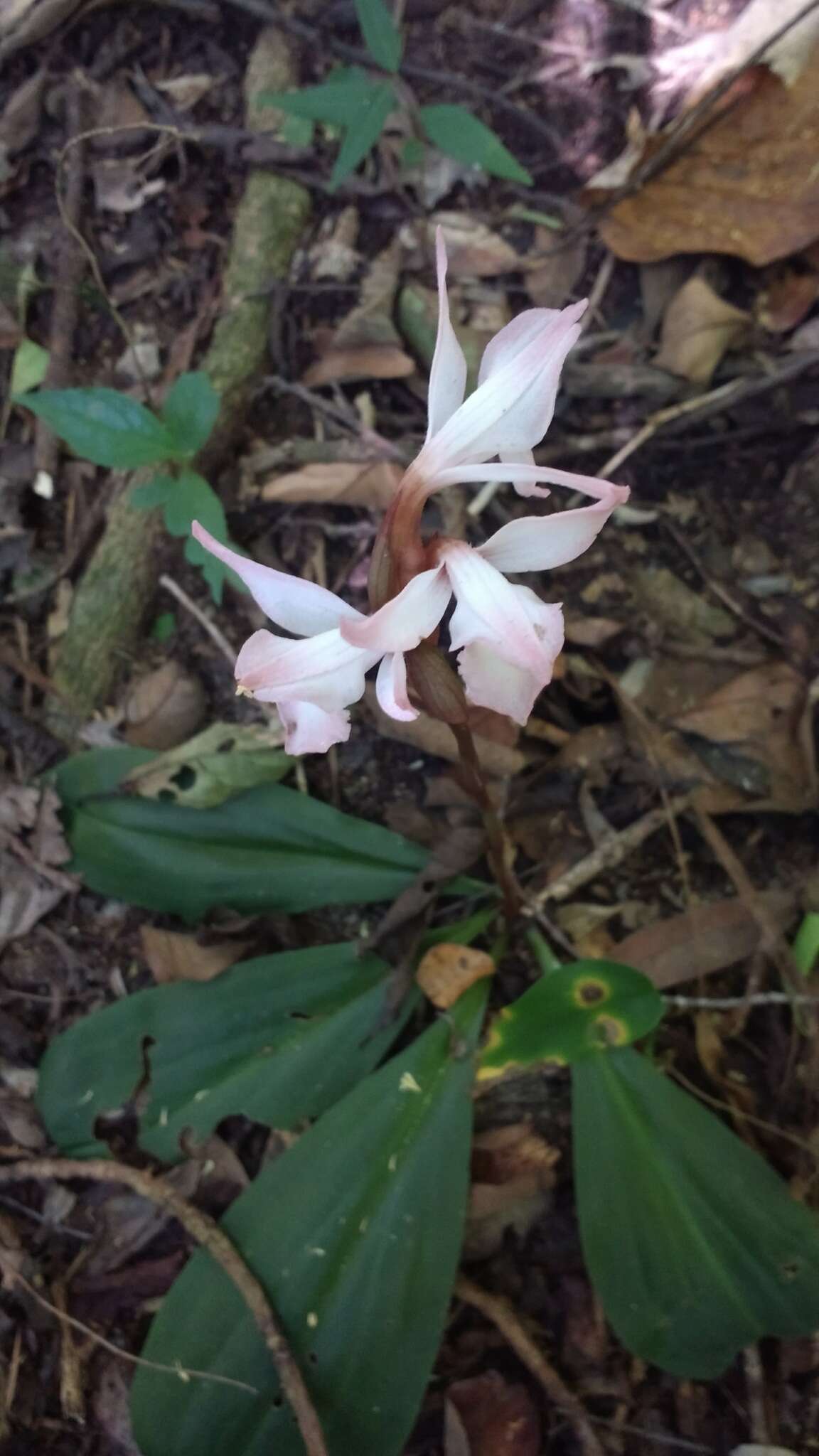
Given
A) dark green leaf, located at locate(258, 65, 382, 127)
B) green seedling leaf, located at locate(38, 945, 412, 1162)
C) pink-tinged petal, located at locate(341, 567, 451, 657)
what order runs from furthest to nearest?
dark green leaf, located at locate(258, 65, 382, 127)
green seedling leaf, located at locate(38, 945, 412, 1162)
pink-tinged petal, located at locate(341, 567, 451, 657)

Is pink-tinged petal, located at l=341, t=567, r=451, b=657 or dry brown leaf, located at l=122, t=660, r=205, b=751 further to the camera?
dry brown leaf, located at l=122, t=660, r=205, b=751

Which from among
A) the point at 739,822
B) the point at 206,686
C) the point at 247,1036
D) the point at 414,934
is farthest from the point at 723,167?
the point at 247,1036

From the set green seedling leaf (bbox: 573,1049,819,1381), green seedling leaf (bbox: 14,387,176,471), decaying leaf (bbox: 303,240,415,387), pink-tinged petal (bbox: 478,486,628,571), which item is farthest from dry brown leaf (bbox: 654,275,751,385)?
green seedling leaf (bbox: 573,1049,819,1381)

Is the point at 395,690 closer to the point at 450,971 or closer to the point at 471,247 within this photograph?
the point at 450,971

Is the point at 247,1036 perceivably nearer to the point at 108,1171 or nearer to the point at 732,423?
the point at 108,1171

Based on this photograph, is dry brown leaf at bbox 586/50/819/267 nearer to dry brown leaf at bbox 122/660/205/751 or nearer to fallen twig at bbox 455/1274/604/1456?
dry brown leaf at bbox 122/660/205/751

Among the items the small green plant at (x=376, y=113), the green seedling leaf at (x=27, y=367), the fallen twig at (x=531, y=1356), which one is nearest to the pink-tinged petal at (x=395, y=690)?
the fallen twig at (x=531, y=1356)

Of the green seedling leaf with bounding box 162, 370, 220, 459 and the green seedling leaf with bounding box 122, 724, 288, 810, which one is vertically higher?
the green seedling leaf with bounding box 162, 370, 220, 459

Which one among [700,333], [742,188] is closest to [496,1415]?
[700,333]
